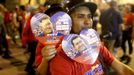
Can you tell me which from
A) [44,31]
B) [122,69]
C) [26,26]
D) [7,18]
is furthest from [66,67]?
[7,18]

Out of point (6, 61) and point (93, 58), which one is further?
point (6, 61)

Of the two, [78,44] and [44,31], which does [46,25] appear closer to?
[44,31]

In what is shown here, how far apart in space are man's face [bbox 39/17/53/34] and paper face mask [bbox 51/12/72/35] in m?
0.06

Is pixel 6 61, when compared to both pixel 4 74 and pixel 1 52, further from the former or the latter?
pixel 4 74

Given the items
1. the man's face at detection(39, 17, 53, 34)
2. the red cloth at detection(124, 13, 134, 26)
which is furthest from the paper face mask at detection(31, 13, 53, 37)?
the red cloth at detection(124, 13, 134, 26)

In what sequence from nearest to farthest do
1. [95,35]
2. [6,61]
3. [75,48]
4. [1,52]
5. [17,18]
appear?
[75,48] → [95,35] → [6,61] → [1,52] → [17,18]

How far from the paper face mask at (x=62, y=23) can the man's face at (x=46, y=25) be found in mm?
57

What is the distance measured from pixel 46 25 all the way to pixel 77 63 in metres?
0.32

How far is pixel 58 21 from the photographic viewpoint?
1920 millimetres

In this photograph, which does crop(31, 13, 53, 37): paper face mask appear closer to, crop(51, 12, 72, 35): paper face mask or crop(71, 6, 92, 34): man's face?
crop(51, 12, 72, 35): paper face mask

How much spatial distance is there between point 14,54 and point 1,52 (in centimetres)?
41

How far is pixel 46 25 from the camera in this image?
184cm

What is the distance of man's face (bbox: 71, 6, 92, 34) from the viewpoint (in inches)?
78.9

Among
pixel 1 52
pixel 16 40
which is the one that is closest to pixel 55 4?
pixel 1 52
